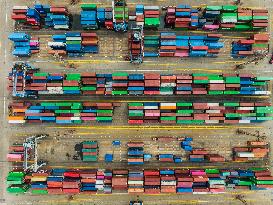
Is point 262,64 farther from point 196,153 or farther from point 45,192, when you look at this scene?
point 45,192

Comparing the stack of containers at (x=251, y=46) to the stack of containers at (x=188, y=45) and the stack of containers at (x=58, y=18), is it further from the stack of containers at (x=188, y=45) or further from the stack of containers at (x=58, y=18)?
the stack of containers at (x=58, y=18)

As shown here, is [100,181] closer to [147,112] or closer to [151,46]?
[147,112]

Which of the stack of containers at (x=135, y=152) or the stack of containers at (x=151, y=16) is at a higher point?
the stack of containers at (x=151, y=16)

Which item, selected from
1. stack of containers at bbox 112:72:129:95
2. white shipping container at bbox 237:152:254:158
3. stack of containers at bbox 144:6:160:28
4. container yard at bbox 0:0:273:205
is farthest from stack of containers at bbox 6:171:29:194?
white shipping container at bbox 237:152:254:158

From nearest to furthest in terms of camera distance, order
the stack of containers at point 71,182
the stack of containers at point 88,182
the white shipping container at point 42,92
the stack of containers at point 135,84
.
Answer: the stack of containers at point 71,182 < the stack of containers at point 88,182 < the stack of containers at point 135,84 < the white shipping container at point 42,92

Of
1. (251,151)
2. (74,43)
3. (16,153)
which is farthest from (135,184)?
(74,43)

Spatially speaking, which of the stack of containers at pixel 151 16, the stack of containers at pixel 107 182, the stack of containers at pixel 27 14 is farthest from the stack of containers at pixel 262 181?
the stack of containers at pixel 27 14
